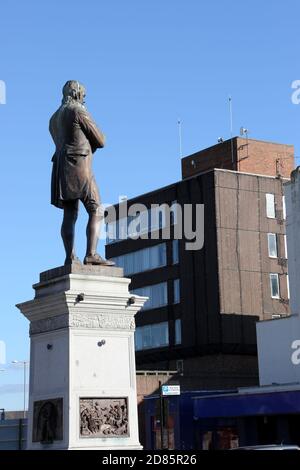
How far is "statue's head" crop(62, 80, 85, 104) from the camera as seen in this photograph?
14.4 m

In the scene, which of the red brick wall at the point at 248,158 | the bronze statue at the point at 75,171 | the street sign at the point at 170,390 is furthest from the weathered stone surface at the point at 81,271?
the red brick wall at the point at 248,158

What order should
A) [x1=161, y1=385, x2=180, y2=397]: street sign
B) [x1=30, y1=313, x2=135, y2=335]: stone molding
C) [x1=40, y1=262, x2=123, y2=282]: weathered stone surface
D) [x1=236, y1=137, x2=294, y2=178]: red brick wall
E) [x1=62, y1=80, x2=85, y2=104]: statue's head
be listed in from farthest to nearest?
[x1=236, y1=137, x2=294, y2=178]: red brick wall < [x1=161, y1=385, x2=180, y2=397]: street sign < [x1=62, y1=80, x2=85, y2=104]: statue's head < [x1=40, y1=262, x2=123, y2=282]: weathered stone surface < [x1=30, y1=313, x2=135, y2=335]: stone molding

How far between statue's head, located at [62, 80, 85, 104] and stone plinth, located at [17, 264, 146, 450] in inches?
110

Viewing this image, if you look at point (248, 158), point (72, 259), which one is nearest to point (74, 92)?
point (72, 259)

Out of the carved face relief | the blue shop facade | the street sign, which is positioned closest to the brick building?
the blue shop facade

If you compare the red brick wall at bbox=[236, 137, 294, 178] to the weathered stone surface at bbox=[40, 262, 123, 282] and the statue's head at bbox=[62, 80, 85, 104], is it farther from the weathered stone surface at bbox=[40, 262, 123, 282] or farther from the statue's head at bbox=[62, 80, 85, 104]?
the weathered stone surface at bbox=[40, 262, 123, 282]

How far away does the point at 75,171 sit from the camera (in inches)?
551

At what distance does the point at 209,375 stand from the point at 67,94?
57.3 meters

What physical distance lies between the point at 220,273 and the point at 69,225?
56910mm

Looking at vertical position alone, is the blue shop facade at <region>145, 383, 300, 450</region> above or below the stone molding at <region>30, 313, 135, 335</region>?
above

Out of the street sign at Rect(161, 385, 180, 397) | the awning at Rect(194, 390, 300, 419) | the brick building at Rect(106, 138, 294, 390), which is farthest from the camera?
the brick building at Rect(106, 138, 294, 390)

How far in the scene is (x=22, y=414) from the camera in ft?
260

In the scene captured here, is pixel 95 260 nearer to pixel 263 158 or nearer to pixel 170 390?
pixel 170 390
